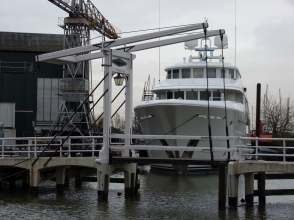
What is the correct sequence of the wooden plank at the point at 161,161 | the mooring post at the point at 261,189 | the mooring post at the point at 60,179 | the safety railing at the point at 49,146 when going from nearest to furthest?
the wooden plank at the point at 161,161
the mooring post at the point at 261,189
the safety railing at the point at 49,146
the mooring post at the point at 60,179

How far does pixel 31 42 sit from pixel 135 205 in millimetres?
40960

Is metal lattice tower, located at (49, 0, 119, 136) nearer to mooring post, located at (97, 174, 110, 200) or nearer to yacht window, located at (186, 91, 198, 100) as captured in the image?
yacht window, located at (186, 91, 198, 100)

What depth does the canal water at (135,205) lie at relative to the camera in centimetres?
2114

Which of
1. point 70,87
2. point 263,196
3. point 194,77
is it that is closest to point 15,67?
point 70,87

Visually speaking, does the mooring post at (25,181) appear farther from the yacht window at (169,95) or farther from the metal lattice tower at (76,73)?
the metal lattice tower at (76,73)

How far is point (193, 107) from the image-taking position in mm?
35438

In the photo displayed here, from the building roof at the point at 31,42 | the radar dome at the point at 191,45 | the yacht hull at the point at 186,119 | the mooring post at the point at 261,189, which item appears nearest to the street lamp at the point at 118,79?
the mooring post at the point at 261,189

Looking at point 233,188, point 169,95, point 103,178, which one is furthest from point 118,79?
point 169,95

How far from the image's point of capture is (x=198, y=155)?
37500 mm

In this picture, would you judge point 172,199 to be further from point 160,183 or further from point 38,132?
point 38,132

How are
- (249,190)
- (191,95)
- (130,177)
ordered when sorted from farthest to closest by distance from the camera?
1. (191,95)
2. (130,177)
3. (249,190)

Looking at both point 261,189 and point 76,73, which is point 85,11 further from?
point 261,189

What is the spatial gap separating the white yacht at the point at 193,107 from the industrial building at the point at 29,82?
8971 millimetres

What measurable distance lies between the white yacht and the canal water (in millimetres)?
4728
